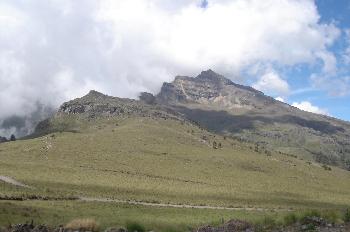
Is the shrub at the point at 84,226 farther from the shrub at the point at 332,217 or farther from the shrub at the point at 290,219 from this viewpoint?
the shrub at the point at 332,217

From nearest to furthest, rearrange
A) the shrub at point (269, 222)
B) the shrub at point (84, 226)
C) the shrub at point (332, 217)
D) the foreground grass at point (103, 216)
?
the shrub at point (84, 226) < the shrub at point (269, 222) < the shrub at point (332, 217) < the foreground grass at point (103, 216)

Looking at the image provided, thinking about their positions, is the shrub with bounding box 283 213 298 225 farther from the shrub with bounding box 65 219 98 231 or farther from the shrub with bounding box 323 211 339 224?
the shrub with bounding box 65 219 98 231

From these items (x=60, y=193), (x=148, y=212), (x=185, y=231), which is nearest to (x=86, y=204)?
(x=148, y=212)

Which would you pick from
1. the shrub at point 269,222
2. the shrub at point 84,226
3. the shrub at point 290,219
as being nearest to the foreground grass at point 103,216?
the shrub at point 84,226

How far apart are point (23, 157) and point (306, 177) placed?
10908cm

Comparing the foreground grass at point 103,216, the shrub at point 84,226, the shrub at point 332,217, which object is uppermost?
the shrub at point 332,217

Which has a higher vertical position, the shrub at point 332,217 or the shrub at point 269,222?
the shrub at point 332,217

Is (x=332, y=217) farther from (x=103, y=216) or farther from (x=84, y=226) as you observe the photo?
(x=103, y=216)

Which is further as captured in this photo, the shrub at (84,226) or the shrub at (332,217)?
the shrub at (332,217)

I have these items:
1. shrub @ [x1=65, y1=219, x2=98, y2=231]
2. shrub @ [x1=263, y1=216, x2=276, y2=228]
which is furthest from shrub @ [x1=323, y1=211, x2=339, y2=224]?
shrub @ [x1=65, y1=219, x2=98, y2=231]

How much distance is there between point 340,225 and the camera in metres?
31.1

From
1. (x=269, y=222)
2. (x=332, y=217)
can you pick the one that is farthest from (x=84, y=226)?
(x=332, y=217)

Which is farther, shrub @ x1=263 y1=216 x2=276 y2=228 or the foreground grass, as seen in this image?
the foreground grass

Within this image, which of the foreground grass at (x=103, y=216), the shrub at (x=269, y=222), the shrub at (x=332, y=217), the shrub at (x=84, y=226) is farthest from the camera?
the foreground grass at (x=103, y=216)
